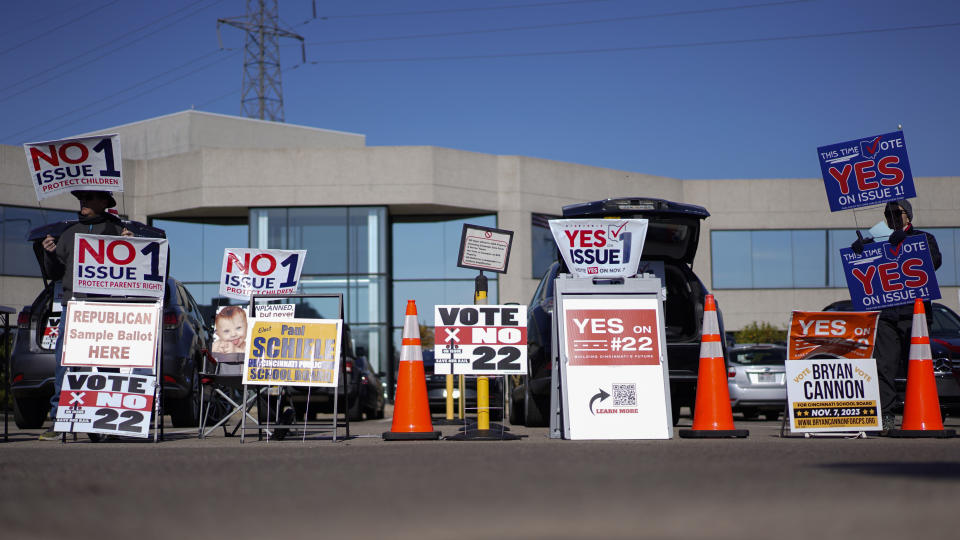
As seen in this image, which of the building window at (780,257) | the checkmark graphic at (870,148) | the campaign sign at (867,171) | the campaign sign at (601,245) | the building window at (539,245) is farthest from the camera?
the building window at (780,257)

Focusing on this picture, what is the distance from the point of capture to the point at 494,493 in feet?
15.8

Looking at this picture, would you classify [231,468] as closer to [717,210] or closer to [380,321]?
[380,321]

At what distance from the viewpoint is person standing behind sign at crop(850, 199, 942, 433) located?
952 centimetres

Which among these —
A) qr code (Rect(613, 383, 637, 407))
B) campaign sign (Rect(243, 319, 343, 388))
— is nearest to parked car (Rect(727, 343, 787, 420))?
qr code (Rect(613, 383, 637, 407))

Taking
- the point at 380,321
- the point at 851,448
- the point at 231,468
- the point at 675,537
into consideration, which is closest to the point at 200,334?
the point at 231,468

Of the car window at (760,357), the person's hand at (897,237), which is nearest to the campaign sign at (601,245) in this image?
the person's hand at (897,237)

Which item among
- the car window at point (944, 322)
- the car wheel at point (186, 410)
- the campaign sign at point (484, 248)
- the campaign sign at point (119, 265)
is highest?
the campaign sign at point (484, 248)

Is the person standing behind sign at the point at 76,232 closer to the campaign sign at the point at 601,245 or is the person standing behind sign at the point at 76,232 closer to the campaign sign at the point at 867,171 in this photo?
the campaign sign at the point at 601,245

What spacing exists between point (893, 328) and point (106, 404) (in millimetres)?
7155

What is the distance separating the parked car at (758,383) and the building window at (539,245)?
2001 cm

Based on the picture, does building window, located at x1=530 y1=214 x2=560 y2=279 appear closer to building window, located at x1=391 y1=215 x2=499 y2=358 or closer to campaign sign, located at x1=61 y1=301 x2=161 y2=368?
building window, located at x1=391 y1=215 x2=499 y2=358

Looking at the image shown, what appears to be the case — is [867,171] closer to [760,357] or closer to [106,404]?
[760,357]

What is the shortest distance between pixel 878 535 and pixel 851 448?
4.08 metres

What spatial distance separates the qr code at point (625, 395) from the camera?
29.4ft
